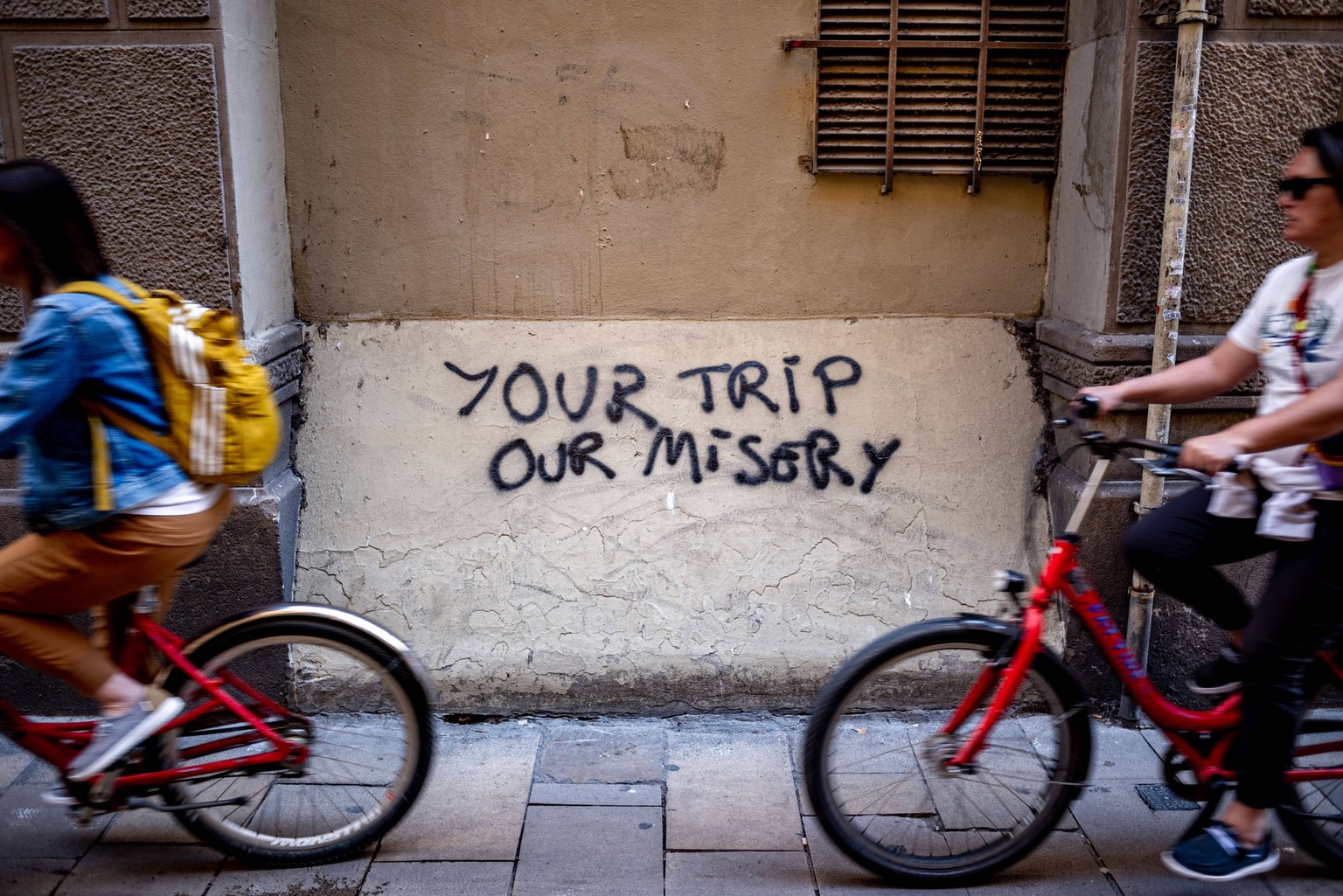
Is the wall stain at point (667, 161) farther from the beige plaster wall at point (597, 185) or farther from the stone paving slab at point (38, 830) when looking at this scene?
the stone paving slab at point (38, 830)

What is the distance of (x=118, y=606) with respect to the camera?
2879mm

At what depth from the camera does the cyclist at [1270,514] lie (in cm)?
255

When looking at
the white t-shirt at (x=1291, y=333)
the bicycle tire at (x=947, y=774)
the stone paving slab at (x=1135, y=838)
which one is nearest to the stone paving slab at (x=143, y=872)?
the bicycle tire at (x=947, y=774)

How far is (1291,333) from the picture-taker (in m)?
2.70

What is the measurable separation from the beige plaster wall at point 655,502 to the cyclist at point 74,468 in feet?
4.52

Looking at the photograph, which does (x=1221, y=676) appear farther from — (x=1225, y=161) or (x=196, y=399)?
(x=196, y=399)

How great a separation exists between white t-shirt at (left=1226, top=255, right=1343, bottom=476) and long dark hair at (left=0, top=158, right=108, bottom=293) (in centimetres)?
279

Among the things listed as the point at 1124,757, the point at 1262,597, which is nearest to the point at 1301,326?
the point at 1262,597

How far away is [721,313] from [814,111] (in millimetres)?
809

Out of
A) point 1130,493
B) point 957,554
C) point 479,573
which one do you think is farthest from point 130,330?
point 1130,493

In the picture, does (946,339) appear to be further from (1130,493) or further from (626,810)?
(626,810)

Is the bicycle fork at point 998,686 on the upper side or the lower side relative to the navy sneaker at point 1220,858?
upper

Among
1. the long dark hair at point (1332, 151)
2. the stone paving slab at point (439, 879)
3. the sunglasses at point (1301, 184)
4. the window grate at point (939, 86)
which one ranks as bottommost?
the stone paving slab at point (439, 879)

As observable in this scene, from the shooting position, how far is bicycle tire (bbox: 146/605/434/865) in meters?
2.89
